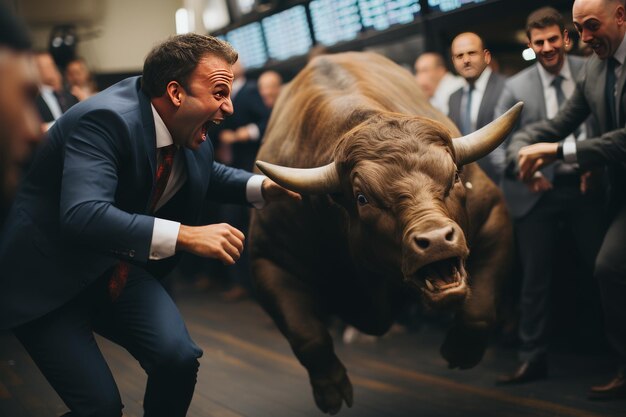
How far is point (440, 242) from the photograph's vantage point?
326cm

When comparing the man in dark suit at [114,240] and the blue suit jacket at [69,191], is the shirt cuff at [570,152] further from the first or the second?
the blue suit jacket at [69,191]

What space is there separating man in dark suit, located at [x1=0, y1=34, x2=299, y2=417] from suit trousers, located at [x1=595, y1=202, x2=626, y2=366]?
201 cm

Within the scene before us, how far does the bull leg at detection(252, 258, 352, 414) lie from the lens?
430cm

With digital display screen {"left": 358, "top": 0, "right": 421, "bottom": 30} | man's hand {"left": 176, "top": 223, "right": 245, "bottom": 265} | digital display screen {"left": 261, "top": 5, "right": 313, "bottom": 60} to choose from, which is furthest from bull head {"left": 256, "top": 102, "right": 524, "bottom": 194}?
digital display screen {"left": 261, "top": 5, "right": 313, "bottom": 60}

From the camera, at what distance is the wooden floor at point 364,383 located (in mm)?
4621

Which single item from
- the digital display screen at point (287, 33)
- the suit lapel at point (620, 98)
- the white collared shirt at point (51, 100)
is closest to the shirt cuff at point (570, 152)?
the suit lapel at point (620, 98)

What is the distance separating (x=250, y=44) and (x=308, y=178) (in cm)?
631

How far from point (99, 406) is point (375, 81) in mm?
2456

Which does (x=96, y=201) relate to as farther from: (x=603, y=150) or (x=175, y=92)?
(x=603, y=150)

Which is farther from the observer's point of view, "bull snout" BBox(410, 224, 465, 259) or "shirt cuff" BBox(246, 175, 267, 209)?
"shirt cuff" BBox(246, 175, 267, 209)

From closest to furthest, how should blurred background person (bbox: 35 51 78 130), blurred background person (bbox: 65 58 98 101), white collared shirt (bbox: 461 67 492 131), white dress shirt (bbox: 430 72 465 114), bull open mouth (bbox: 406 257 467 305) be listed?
bull open mouth (bbox: 406 257 467 305)
white collared shirt (bbox: 461 67 492 131)
blurred background person (bbox: 35 51 78 130)
white dress shirt (bbox: 430 72 465 114)
blurred background person (bbox: 65 58 98 101)

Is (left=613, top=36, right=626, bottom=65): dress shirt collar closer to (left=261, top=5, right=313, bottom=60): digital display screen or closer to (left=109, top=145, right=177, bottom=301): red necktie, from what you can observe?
(left=109, top=145, right=177, bottom=301): red necktie

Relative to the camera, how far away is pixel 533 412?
4.43 meters

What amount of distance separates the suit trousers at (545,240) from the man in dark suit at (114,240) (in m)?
2.52
